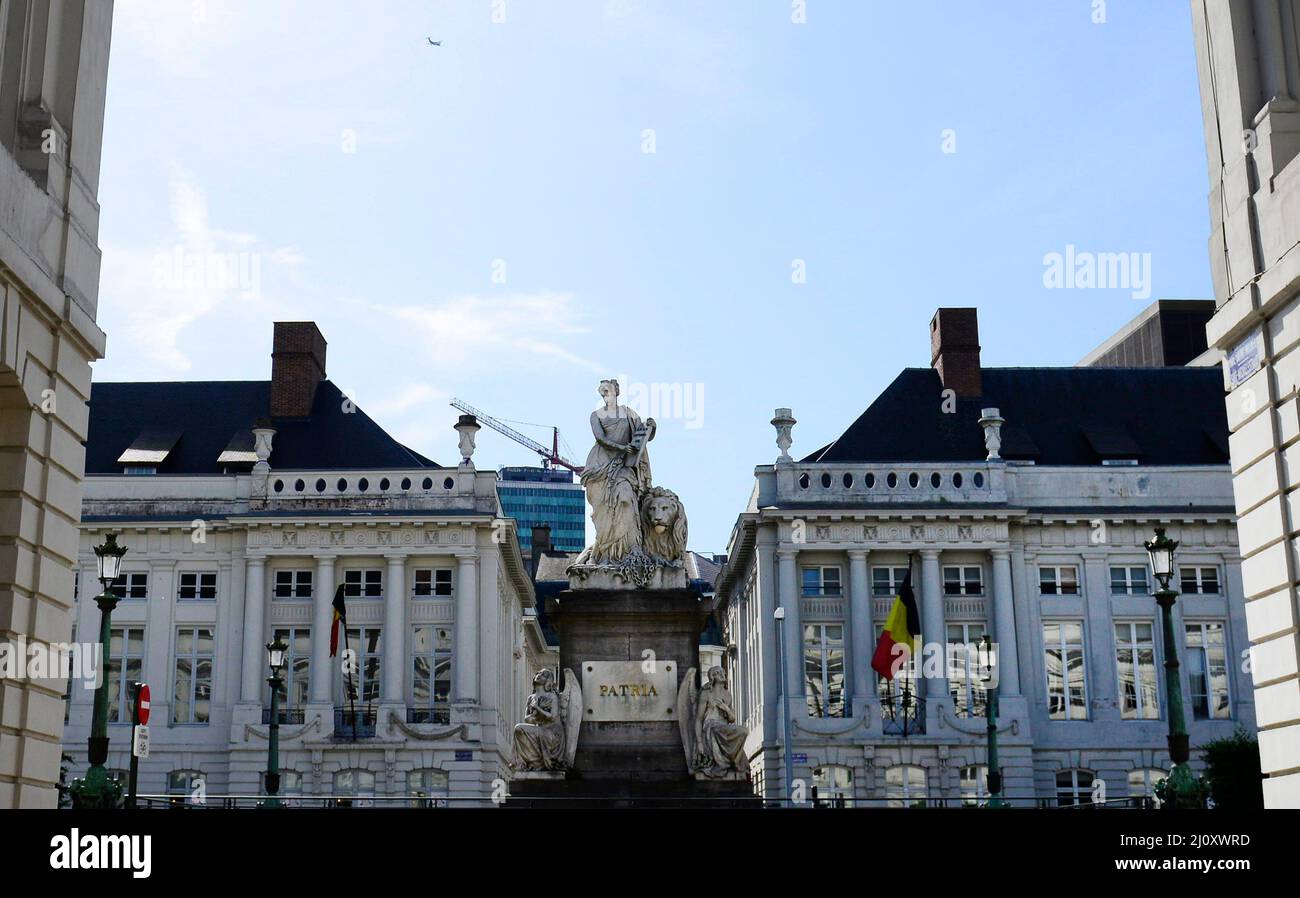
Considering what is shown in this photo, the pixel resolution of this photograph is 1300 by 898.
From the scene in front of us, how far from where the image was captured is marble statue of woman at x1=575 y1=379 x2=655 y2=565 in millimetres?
21875

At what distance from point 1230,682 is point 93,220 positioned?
5023cm

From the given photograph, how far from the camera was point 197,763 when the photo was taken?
57969 mm

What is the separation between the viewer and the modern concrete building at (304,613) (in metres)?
57.5

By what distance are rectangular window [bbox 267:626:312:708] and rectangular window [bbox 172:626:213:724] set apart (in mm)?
2535

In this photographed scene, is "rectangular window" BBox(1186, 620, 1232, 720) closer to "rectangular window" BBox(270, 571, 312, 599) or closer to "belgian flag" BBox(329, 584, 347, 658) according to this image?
"belgian flag" BBox(329, 584, 347, 658)

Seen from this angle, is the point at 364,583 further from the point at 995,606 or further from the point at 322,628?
the point at 995,606

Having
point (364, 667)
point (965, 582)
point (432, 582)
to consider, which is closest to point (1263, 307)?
point (965, 582)

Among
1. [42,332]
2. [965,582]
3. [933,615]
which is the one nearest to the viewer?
[42,332]

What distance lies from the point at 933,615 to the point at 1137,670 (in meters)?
7.93

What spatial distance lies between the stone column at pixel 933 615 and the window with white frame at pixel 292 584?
23366 millimetres

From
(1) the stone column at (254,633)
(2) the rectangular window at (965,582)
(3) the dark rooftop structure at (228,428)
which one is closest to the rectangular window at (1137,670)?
(2) the rectangular window at (965,582)

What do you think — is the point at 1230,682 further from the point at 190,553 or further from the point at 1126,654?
the point at 190,553

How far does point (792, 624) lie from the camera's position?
5894cm
